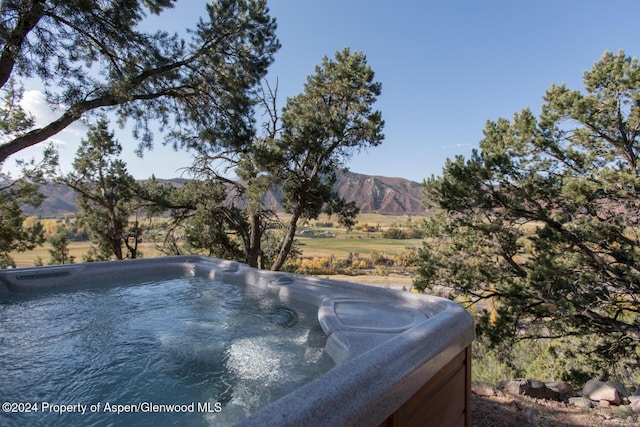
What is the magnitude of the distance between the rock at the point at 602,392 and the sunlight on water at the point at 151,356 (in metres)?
2.95

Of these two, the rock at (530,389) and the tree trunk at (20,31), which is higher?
the tree trunk at (20,31)

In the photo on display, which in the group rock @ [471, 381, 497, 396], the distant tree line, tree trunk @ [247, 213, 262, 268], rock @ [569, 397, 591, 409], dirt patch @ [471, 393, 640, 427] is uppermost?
the distant tree line

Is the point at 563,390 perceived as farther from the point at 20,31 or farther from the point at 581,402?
the point at 20,31

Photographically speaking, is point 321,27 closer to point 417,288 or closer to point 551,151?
point 551,151

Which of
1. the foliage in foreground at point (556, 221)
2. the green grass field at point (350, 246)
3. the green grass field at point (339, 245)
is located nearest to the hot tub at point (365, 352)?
the foliage in foreground at point (556, 221)

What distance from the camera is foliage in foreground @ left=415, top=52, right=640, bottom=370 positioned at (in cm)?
518

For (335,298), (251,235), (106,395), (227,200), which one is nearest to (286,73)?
(227,200)

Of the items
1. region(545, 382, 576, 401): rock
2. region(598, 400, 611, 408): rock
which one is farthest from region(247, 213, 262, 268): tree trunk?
region(598, 400, 611, 408): rock

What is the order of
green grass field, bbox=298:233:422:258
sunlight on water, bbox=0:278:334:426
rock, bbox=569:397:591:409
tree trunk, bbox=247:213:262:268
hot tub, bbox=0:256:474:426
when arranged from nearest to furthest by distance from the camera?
hot tub, bbox=0:256:474:426
sunlight on water, bbox=0:278:334:426
rock, bbox=569:397:591:409
tree trunk, bbox=247:213:262:268
green grass field, bbox=298:233:422:258

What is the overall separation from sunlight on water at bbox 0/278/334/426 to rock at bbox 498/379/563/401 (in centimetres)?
222

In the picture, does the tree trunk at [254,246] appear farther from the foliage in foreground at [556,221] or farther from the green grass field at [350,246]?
the green grass field at [350,246]

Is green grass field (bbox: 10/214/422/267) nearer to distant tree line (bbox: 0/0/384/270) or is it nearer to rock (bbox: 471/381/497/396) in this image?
distant tree line (bbox: 0/0/384/270)

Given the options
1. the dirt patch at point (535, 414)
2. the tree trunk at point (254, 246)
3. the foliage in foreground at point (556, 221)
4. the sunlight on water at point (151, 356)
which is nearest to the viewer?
the sunlight on water at point (151, 356)

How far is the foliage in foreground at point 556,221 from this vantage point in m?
5.18
